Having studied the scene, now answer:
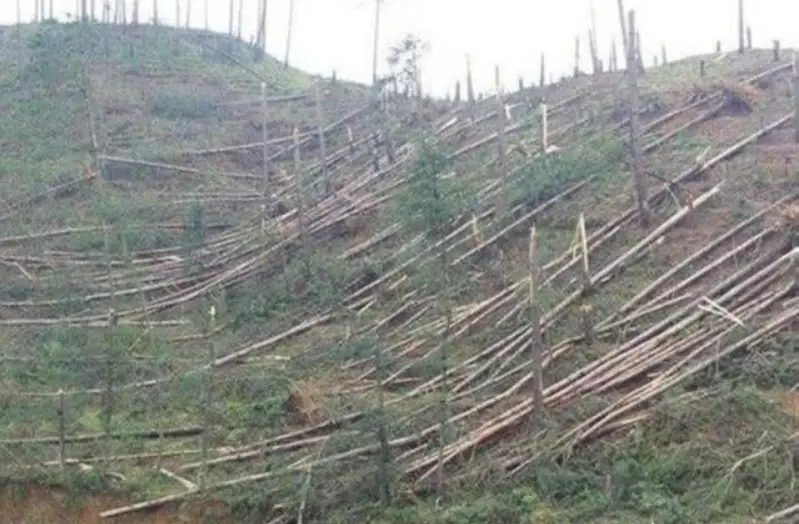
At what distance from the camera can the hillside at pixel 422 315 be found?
7.07 meters

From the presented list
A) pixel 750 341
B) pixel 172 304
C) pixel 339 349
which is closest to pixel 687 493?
pixel 750 341

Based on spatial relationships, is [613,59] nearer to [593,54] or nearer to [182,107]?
[593,54]

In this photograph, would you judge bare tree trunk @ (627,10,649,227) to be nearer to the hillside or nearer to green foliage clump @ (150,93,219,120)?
the hillside

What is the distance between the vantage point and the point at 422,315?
9.78m

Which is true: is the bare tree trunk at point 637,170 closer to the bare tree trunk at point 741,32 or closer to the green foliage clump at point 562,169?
the green foliage clump at point 562,169

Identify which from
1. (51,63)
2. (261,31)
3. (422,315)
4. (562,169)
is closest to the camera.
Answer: (422,315)

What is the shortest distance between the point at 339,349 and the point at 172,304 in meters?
3.10

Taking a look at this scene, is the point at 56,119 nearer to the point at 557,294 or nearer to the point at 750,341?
the point at 557,294

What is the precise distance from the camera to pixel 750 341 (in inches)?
302

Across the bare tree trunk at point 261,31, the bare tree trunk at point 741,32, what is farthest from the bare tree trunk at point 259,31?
the bare tree trunk at point 741,32

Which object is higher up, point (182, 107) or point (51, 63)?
point (51, 63)

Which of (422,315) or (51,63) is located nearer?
(422,315)

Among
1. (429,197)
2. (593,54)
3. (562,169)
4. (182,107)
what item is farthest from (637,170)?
(182,107)

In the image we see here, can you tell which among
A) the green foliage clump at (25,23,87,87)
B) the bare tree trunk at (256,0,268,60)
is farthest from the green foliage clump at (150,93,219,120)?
the bare tree trunk at (256,0,268,60)
